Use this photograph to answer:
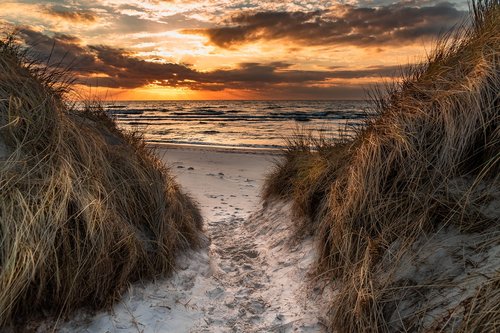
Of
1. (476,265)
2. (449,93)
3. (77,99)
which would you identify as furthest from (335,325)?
(77,99)

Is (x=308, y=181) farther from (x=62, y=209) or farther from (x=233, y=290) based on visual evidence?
(x=62, y=209)

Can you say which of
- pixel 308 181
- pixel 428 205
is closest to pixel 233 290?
pixel 308 181

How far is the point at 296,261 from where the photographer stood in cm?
418

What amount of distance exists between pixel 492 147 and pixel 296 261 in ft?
7.60

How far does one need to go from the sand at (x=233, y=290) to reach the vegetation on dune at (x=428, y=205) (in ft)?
1.52

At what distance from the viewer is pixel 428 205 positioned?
291 cm

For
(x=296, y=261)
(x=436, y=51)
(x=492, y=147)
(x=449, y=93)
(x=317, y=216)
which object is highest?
(x=436, y=51)

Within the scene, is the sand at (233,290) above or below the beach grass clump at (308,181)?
below

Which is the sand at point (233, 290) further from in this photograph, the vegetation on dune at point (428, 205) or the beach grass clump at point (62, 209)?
the vegetation on dune at point (428, 205)

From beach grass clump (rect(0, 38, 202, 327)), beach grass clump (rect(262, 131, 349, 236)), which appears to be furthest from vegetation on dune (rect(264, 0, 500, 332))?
beach grass clump (rect(0, 38, 202, 327))

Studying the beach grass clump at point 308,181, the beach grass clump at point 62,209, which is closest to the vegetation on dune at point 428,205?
the beach grass clump at point 308,181

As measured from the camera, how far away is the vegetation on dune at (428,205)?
7.39ft

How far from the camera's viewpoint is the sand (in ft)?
9.84

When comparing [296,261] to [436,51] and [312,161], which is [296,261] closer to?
[312,161]
